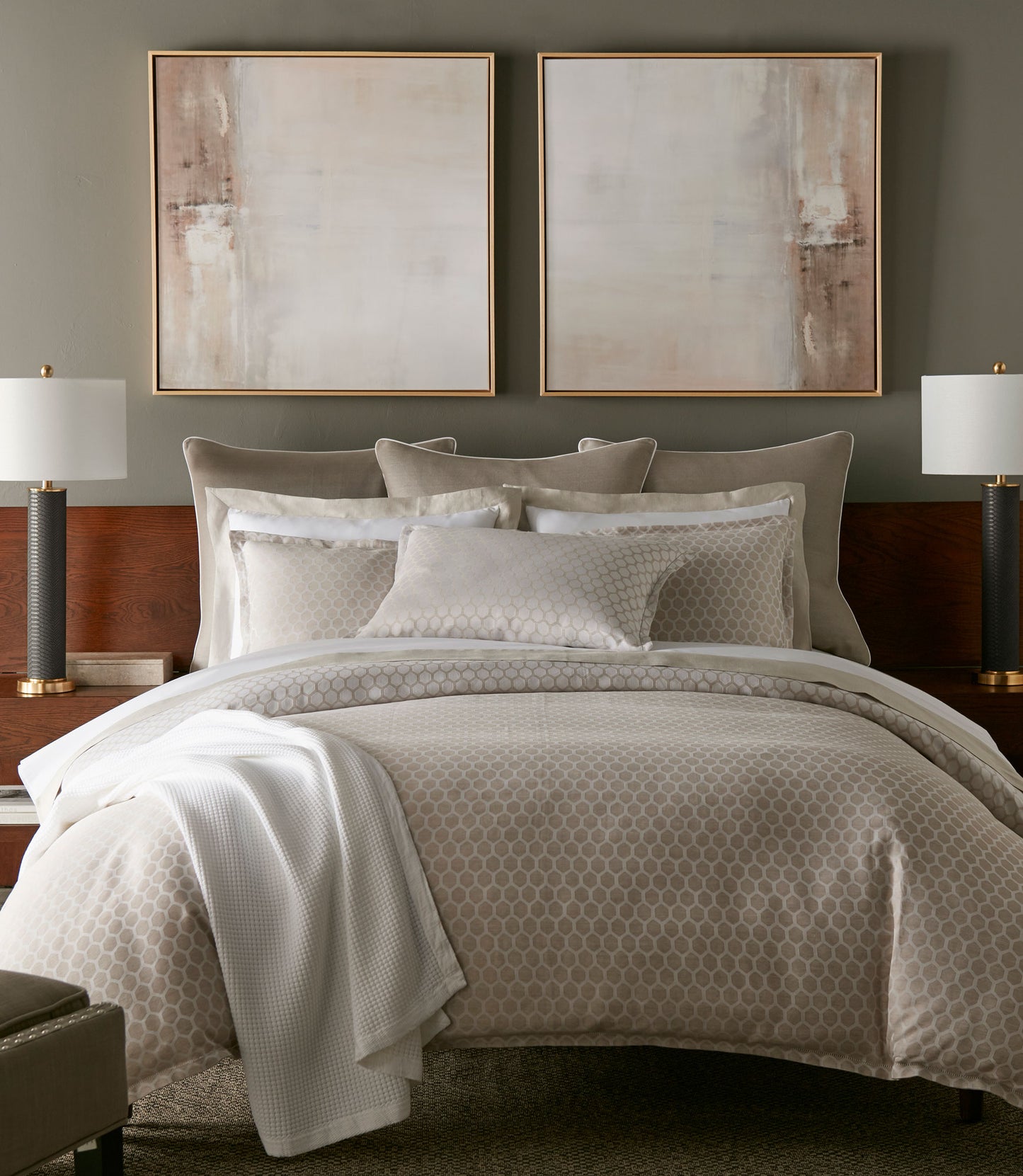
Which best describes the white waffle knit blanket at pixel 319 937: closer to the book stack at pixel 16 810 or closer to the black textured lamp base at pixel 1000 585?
the book stack at pixel 16 810

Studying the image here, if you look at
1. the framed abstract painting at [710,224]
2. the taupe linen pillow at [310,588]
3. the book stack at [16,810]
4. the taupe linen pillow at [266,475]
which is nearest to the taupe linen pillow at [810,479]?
the framed abstract painting at [710,224]

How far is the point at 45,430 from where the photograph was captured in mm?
3250

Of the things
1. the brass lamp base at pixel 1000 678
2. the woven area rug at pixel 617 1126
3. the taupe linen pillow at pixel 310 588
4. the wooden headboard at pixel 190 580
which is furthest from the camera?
the wooden headboard at pixel 190 580

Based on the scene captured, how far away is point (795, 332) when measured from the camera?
383 centimetres

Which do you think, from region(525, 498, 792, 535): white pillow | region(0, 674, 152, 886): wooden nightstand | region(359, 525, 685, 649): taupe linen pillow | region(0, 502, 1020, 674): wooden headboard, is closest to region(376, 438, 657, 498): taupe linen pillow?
region(525, 498, 792, 535): white pillow

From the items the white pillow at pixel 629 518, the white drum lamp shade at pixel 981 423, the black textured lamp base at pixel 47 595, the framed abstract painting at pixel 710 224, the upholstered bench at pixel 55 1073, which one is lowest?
the upholstered bench at pixel 55 1073

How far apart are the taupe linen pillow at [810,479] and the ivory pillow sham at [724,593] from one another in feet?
1.39

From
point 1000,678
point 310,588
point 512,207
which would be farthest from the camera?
point 512,207

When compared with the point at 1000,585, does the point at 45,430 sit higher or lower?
higher

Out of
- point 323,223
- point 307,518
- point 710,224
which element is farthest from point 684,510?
point 323,223

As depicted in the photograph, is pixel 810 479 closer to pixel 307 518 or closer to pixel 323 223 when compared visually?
pixel 307 518

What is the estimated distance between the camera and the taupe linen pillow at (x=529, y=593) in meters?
2.69

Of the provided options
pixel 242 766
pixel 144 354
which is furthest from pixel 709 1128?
pixel 144 354

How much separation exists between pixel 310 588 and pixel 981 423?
1.89 metres
